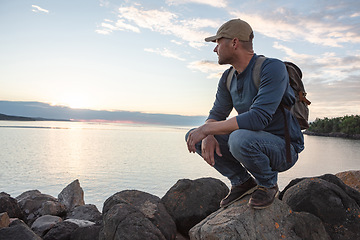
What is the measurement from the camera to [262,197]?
3.95m

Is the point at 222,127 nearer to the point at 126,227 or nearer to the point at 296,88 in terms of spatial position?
the point at 296,88

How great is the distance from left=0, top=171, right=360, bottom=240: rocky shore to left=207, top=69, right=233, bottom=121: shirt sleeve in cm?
130

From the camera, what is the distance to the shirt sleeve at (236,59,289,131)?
354 centimetres

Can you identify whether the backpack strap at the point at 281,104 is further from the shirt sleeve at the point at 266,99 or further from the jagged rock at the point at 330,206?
the jagged rock at the point at 330,206

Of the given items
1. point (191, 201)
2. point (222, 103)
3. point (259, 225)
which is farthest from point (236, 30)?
point (191, 201)

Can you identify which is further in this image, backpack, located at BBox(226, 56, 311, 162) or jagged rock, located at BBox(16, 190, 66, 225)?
jagged rock, located at BBox(16, 190, 66, 225)

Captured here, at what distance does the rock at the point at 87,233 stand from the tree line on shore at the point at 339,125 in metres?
111

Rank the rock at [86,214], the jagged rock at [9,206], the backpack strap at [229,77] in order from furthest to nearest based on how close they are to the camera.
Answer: the rock at [86,214] < the jagged rock at [9,206] < the backpack strap at [229,77]

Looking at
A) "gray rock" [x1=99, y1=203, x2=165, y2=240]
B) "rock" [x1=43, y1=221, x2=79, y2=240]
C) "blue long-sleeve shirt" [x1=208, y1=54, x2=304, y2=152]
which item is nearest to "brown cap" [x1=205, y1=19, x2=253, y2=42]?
"blue long-sleeve shirt" [x1=208, y1=54, x2=304, y2=152]

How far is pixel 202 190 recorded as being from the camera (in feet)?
20.4

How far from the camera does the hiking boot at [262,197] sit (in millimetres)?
3926

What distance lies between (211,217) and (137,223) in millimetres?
1216

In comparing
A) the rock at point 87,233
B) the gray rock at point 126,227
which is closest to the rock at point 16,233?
the rock at point 87,233

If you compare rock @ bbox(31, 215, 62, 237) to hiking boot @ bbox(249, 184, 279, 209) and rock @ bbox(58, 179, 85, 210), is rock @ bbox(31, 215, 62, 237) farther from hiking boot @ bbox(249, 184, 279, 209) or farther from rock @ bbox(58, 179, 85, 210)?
hiking boot @ bbox(249, 184, 279, 209)
